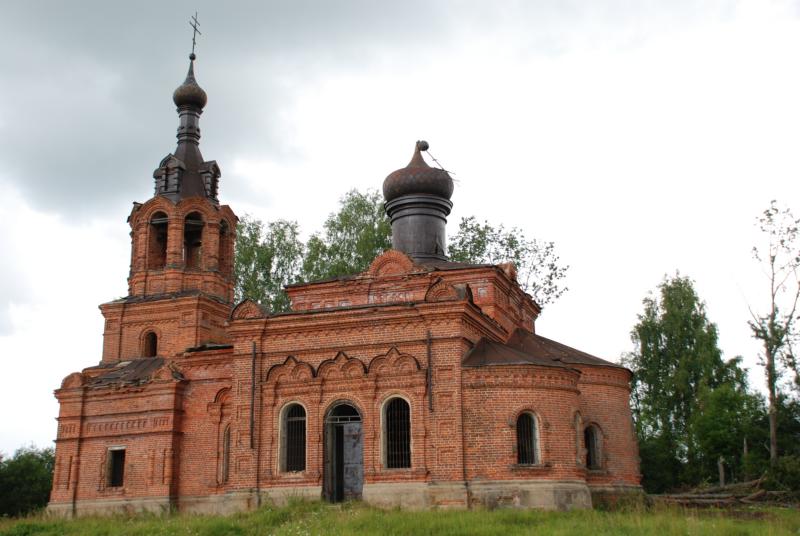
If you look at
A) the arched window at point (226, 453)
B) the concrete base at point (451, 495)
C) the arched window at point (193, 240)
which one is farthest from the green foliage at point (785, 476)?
the arched window at point (193, 240)

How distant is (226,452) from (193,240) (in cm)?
696

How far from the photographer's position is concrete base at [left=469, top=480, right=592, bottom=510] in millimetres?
15141

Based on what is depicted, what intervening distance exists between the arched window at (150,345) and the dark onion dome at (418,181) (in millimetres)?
7273

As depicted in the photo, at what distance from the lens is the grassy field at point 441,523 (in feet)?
41.2

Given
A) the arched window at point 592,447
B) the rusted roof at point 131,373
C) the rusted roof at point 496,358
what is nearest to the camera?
the rusted roof at point 496,358

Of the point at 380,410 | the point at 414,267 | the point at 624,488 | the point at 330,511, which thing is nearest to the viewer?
the point at 330,511

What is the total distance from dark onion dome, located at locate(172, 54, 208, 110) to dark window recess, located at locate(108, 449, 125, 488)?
32.8ft

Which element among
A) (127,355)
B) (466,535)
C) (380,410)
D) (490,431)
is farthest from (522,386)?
(127,355)

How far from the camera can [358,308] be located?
16.9 meters

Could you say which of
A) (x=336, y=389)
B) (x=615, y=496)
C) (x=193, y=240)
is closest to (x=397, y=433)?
(x=336, y=389)

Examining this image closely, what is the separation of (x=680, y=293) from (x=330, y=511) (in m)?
21.6

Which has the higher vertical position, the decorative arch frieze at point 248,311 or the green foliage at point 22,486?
the decorative arch frieze at point 248,311

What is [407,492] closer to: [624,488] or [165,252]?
[624,488]

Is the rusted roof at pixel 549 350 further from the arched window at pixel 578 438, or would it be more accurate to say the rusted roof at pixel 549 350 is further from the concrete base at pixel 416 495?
the concrete base at pixel 416 495
